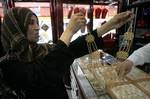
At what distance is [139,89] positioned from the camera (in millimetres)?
999

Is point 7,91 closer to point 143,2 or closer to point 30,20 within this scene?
point 30,20

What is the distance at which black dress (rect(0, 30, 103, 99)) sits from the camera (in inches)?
32.2

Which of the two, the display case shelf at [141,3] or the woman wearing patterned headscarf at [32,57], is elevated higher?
the display case shelf at [141,3]

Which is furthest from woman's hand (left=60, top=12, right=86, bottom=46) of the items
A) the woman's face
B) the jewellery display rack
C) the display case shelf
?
the display case shelf

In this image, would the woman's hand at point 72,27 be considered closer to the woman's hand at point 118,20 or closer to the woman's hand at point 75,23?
the woman's hand at point 75,23

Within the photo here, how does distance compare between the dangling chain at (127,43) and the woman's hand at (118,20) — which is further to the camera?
the woman's hand at (118,20)

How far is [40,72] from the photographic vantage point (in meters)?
0.82

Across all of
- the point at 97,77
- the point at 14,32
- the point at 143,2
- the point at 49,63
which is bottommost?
the point at 97,77

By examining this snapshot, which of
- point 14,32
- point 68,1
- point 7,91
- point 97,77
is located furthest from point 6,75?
point 68,1

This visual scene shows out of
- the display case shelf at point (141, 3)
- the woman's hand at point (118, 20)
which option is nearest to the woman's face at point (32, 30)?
the woman's hand at point (118, 20)

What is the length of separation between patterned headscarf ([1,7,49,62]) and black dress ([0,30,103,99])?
73 millimetres

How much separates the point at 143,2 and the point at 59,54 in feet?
4.92

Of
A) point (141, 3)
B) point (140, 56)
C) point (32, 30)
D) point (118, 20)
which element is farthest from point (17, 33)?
point (141, 3)

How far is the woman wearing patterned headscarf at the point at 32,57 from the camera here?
82 cm
